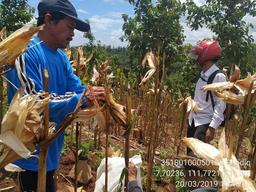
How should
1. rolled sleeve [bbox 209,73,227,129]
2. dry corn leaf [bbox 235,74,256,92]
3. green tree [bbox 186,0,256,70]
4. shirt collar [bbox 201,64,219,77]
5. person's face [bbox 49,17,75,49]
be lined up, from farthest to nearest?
1. green tree [bbox 186,0,256,70]
2. shirt collar [bbox 201,64,219,77]
3. rolled sleeve [bbox 209,73,227,129]
4. person's face [bbox 49,17,75,49]
5. dry corn leaf [bbox 235,74,256,92]

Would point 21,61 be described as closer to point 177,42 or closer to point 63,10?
point 63,10

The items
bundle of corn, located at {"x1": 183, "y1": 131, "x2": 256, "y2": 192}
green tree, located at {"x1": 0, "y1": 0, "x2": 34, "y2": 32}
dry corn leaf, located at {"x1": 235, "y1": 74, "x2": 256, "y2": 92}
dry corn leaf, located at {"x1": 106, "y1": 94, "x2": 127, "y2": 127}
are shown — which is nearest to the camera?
bundle of corn, located at {"x1": 183, "y1": 131, "x2": 256, "y2": 192}

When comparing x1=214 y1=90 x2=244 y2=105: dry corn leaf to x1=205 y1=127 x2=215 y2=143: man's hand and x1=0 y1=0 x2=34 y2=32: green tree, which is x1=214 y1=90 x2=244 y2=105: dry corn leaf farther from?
x1=0 y1=0 x2=34 y2=32: green tree

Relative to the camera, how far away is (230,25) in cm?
786

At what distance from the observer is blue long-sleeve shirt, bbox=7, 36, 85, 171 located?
1521mm

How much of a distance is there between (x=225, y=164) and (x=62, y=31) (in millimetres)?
1057

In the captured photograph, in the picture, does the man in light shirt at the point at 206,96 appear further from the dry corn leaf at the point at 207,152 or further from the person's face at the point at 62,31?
the dry corn leaf at the point at 207,152

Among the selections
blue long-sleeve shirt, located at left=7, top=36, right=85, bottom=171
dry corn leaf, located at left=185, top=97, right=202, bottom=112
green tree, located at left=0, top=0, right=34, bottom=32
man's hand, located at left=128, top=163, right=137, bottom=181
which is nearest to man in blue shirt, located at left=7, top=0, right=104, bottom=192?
blue long-sleeve shirt, located at left=7, top=36, right=85, bottom=171

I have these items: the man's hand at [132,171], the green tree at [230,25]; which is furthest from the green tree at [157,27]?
the man's hand at [132,171]

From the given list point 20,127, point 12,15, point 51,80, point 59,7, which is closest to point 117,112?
point 20,127

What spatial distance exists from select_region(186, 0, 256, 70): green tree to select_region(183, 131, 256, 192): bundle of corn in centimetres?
680

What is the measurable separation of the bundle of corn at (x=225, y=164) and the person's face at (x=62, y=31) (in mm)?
886

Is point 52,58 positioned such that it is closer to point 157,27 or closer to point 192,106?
point 192,106

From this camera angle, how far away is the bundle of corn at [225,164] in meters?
0.99
